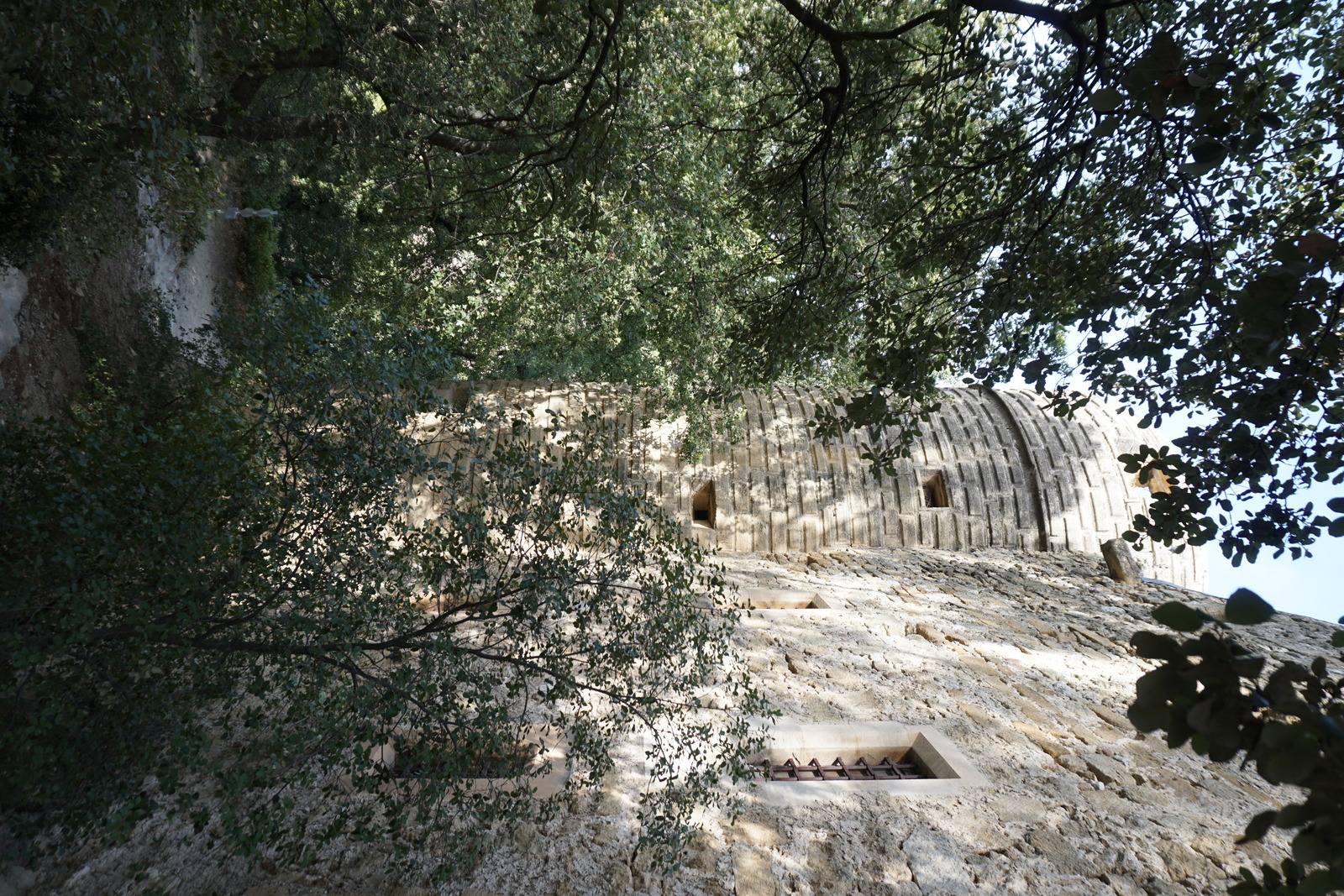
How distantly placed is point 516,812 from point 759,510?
739 cm

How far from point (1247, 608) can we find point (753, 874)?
9.77 ft

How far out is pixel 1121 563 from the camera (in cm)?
886

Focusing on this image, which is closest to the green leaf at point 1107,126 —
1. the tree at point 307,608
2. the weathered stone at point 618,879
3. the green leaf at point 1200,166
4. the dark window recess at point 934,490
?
the green leaf at point 1200,166

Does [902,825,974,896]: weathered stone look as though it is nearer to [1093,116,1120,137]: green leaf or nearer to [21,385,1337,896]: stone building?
[21,385,1337,896]: stone building

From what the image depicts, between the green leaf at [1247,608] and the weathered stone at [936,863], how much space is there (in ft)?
9.59

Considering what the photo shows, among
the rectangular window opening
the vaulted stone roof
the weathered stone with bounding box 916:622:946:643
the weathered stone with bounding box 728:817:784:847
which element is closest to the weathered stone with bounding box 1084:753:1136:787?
the weathered stone with bounding box 916:622:946:643

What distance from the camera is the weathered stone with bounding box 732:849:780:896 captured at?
3377 mm

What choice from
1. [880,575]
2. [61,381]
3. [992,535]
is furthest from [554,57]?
[992,535]

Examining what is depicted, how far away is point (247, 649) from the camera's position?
3055 millimetres

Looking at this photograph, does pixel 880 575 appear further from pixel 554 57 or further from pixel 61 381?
pixel 61 381

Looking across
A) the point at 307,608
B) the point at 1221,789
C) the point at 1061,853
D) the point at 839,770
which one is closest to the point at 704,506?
the point at 839,770

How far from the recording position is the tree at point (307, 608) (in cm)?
284

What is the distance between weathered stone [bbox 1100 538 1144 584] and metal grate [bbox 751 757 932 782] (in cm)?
543

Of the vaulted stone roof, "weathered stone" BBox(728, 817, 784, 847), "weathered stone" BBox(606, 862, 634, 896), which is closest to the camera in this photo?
"weathered stone" BBox(606, 862, 634, 896)
